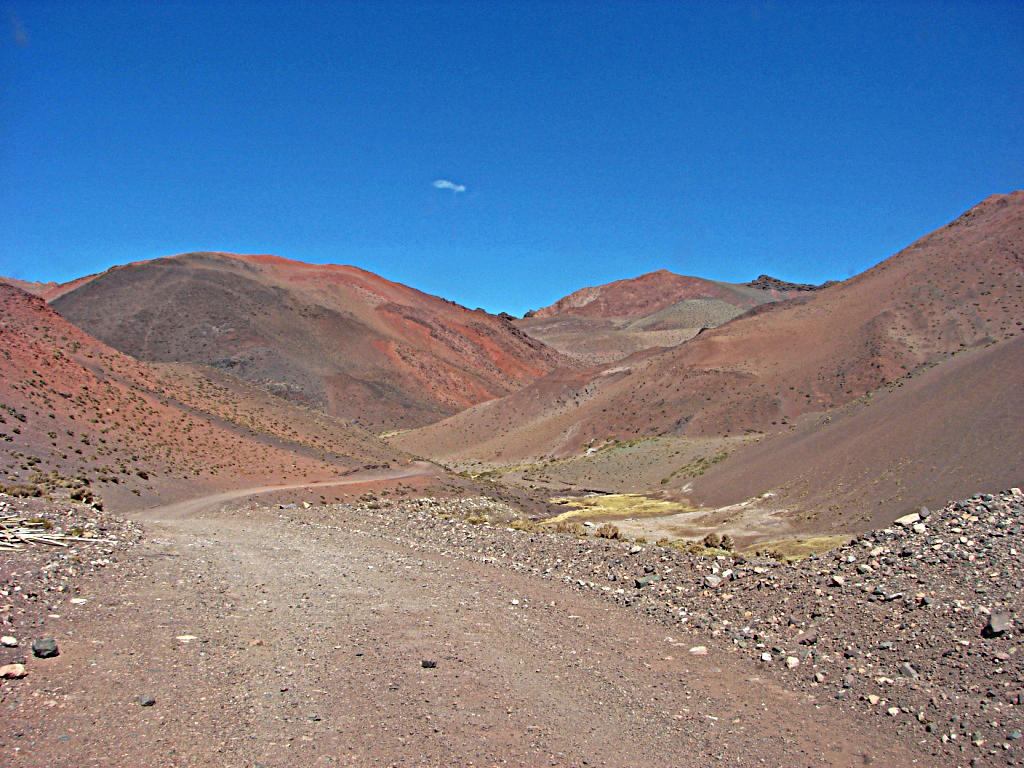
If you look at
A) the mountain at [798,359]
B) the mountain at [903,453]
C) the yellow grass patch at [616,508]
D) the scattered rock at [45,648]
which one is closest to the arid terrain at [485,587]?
the scattered rock at [45,648]

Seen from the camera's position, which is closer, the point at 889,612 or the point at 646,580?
the point at 889,612

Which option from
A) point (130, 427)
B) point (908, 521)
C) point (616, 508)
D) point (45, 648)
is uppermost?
point (130, 427)

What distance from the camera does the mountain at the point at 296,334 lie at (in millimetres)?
84562

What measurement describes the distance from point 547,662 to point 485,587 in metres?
3.79

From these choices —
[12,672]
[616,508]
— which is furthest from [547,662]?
[616,508]

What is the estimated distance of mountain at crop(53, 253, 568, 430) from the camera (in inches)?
3329

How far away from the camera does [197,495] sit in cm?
2884

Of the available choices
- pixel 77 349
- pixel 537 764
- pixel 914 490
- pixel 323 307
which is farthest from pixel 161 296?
pixel 537 764

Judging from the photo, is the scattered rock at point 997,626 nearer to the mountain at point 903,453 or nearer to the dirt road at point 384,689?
the dirt road at point 384,689

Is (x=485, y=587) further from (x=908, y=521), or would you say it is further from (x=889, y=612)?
(x=908, y=521)

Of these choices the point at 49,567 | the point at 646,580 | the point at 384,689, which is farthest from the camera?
the point at 646,580

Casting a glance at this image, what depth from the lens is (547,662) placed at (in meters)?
9.47

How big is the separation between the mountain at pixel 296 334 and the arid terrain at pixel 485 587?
36.6m

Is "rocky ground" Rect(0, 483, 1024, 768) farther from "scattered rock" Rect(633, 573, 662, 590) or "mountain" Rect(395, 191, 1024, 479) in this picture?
"mountain" Rect(395, 191, 1024, 479)
